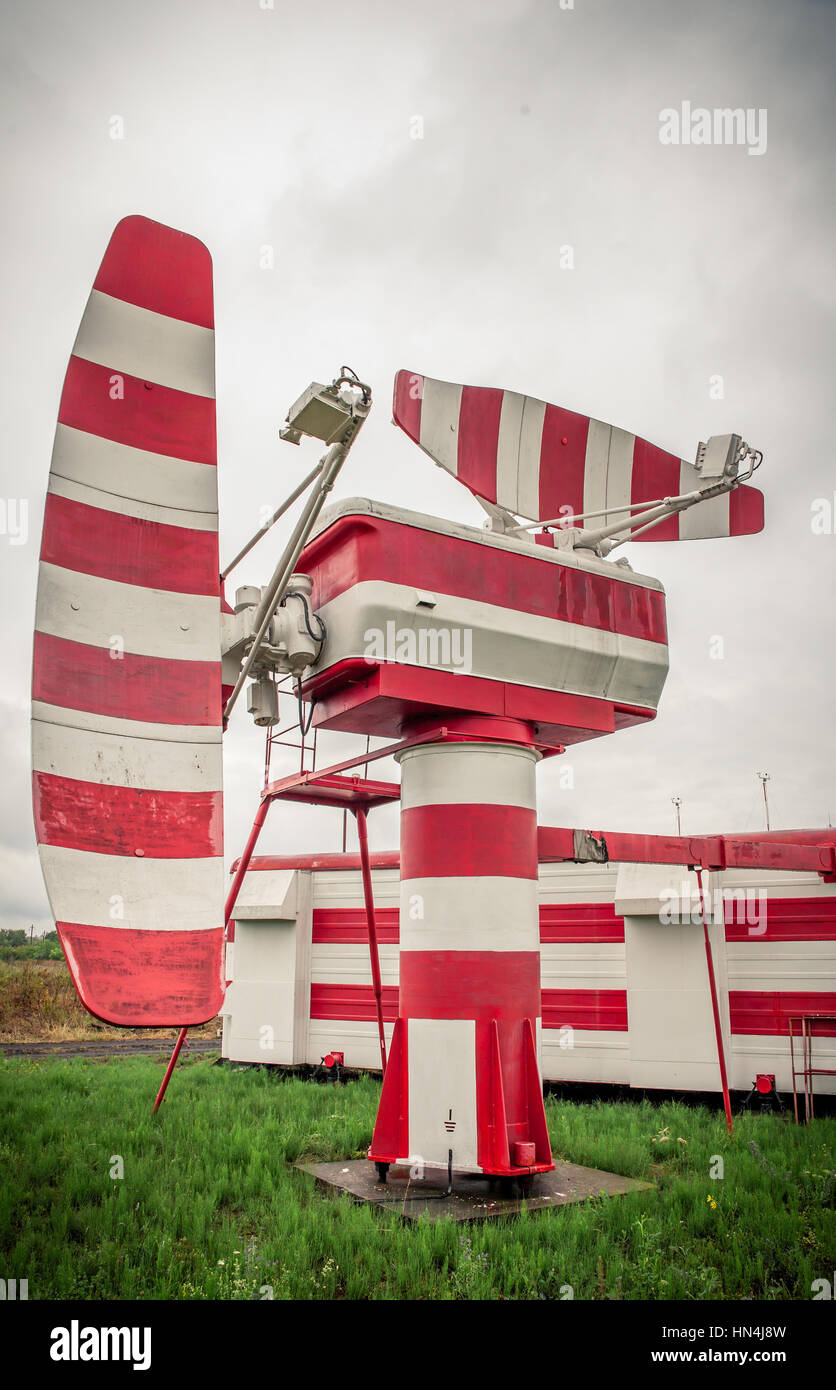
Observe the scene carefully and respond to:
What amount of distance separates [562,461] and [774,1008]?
7.89 meters

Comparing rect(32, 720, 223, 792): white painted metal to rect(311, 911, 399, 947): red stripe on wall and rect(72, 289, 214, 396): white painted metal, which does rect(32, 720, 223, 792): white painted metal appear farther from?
rect(311, 911, 399, 947): red stripe on wall

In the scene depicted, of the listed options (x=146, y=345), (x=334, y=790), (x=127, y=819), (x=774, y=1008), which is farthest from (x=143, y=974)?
(x=774, y=1008)

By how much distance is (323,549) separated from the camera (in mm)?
9211

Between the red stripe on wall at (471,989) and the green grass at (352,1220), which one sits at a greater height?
the red stripe on wall at (471,989)

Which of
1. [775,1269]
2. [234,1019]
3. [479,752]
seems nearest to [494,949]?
[479,752]

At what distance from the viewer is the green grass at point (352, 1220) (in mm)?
6098

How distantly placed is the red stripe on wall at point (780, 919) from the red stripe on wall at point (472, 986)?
5509 mm

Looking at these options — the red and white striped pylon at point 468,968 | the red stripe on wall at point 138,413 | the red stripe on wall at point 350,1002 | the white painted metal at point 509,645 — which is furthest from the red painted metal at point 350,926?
the red stripe on wall at point 138,413

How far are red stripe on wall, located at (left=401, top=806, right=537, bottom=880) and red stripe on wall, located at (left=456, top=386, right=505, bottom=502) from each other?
333cm

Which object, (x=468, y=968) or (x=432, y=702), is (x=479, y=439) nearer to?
(x=432, y=702)

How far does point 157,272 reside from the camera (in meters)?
6.06

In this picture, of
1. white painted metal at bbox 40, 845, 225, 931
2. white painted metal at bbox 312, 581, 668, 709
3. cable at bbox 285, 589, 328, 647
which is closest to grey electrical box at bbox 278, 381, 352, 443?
white painted metal at bbox 312, 581, 668, 709

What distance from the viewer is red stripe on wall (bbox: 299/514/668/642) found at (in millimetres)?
8602

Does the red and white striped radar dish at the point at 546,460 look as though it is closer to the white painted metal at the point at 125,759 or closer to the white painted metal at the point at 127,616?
the white painted metal at the point at 127,616
